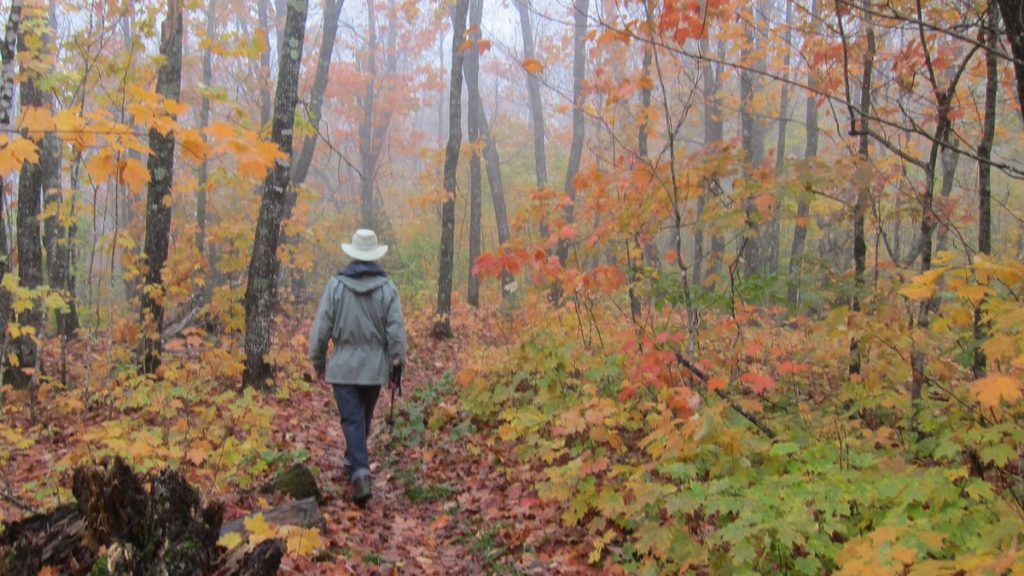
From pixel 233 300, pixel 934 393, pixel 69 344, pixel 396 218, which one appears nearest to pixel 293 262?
pixel 69 344

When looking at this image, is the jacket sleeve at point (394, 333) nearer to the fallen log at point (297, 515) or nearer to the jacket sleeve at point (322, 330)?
the jacket sleeve at point (322, 330)

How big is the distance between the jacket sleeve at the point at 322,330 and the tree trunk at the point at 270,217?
276 cm

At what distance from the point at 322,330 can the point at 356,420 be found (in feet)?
2.74

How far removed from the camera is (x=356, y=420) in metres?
5.72

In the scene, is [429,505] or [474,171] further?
[474,171]

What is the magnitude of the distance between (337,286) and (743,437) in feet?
11.6

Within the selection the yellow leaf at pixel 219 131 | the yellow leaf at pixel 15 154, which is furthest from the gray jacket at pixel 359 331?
the yellow leaf at pixel 15 154

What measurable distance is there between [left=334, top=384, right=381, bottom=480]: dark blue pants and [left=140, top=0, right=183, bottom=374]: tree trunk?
381cm

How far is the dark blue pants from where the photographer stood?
18.4ft

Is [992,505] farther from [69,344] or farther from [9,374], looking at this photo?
[69,344]

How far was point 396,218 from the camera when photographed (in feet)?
97.6

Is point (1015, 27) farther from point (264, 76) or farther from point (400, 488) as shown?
point (264, 76)

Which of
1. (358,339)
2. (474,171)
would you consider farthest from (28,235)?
(474,171)

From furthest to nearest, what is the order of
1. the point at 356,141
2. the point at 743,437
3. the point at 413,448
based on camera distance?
the point at 356,141
the point at 413,448
the point at 743,437
